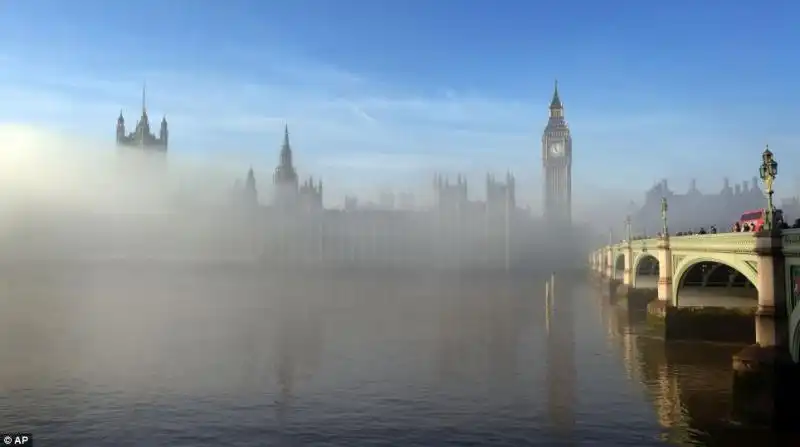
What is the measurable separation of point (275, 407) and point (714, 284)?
33563mm

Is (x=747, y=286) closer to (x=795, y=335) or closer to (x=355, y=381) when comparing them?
(x=795, y=335)

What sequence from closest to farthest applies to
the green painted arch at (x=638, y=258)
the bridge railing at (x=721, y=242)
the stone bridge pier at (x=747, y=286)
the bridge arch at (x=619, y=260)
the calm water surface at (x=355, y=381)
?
the stone bridge pier at (x=747, y=286), the calm water surface at (x=355, y=381), the bridge railing at (x=721, y=242), the green painted arch at (x=638, y=258), the bridge arch at (x=619, y=260)

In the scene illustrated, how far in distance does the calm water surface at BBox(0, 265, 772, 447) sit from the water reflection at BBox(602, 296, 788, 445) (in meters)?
0.12

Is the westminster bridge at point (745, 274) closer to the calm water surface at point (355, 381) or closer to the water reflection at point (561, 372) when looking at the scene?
the calm water surface at point (355, 381)

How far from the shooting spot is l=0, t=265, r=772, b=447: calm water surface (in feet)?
80.4

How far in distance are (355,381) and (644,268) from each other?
50.7m

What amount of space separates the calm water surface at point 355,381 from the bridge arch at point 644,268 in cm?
496

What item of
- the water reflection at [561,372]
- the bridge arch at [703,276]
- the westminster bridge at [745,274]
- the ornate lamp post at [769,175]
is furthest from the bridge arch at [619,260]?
the ornate lamp post at [769,175]

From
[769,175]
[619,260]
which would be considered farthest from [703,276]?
[619,260]

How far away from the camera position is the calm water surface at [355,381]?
2450 centimetres

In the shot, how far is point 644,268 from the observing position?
2926 inches

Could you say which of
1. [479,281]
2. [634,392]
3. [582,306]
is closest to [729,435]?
[634,392]

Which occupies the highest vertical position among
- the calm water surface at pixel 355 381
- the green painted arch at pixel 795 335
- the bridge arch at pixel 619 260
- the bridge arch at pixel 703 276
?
the bridge arch at pixel 619 260

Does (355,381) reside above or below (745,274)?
below
